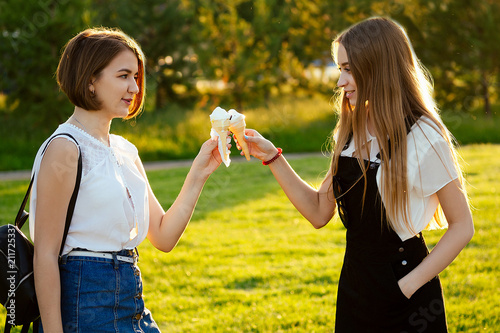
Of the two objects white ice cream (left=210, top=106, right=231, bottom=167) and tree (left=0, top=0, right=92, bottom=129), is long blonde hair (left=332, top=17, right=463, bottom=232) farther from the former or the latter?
tree (left=0, top=0, right=92, bottom=129)

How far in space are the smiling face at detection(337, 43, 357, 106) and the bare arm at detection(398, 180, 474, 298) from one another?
605 millimetres

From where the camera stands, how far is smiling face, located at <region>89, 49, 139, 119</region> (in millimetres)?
2451

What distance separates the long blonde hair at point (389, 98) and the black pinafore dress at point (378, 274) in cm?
7

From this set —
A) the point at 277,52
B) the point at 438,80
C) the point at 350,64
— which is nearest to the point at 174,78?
the point at 277,52

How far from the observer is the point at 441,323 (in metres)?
2.49

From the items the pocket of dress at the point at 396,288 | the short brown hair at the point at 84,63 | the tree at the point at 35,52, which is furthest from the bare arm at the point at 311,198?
the tree at the point at 35,52

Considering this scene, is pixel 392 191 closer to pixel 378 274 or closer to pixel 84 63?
pixel 378 274

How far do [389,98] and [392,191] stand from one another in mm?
408

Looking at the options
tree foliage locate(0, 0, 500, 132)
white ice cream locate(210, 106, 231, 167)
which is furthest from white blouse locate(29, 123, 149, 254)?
tree foliage locate(0, 0, 500, 132)

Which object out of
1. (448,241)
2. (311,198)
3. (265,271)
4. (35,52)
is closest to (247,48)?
(35,52)

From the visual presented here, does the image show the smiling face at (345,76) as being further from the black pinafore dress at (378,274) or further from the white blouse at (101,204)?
the white blouse at (101,204)

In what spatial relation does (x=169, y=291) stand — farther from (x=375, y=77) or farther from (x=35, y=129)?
(x=35, y=129)

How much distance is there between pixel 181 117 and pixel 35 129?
4868 millimetres

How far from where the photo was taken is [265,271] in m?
6.18
